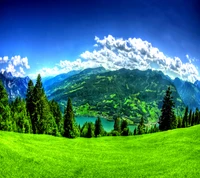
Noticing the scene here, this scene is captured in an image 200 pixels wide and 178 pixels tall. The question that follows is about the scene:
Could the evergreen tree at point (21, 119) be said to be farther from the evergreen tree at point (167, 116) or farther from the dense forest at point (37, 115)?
→ the evergreen tree at point (167, 116)

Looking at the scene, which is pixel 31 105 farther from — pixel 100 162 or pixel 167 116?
pixel 167 116

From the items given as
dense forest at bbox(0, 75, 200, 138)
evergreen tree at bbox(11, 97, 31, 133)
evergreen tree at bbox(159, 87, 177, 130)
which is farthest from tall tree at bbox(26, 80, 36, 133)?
evergreen tree at bbox(159, 87, 177, 130)

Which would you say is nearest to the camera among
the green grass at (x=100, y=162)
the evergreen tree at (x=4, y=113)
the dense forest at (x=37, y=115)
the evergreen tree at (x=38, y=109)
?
the green grass at (x=100, y=162)

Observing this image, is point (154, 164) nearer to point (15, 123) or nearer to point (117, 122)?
point (15, 123)

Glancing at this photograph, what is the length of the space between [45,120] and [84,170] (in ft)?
149

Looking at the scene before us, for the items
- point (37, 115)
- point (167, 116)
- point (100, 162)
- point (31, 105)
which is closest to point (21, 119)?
point (37, 115)

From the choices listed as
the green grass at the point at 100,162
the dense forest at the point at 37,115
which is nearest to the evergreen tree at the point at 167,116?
the dense forest at the point at 37,115

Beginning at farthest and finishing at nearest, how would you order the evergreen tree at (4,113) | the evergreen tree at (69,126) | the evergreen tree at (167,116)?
the evergreen tree at (167,116), the evergreen tree at (69,126), the evergreen tree at (4,113)

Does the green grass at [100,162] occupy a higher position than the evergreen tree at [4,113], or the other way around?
the evergreen tree at [4,113]

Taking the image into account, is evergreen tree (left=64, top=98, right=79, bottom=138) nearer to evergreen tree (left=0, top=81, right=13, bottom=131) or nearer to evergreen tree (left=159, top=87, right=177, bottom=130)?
evergreen tree (left=0, top=81, right=13, bottom=131)

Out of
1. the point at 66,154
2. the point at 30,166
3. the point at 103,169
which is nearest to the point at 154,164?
the point at 103,169

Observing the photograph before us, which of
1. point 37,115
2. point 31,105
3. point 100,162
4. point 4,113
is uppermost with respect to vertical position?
point 31,105

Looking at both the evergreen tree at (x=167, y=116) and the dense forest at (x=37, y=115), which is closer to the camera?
the dense forest at (x=37, y=115)

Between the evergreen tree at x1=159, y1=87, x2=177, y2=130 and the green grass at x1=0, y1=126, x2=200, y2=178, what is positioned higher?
the evergreen tree at x1=159, y1=87, x2=177, y2=130
